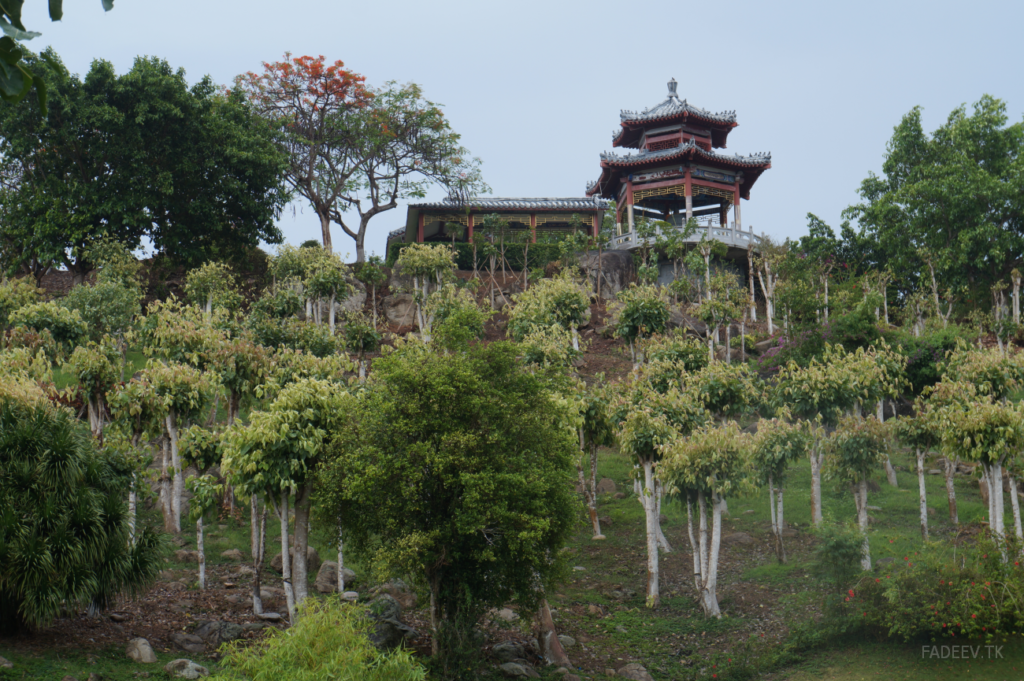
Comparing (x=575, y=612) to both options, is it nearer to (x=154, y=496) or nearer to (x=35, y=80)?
(x=154, y=496)

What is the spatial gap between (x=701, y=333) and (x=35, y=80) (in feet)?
121

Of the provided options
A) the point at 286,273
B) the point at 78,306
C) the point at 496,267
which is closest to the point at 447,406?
the point at 78,306

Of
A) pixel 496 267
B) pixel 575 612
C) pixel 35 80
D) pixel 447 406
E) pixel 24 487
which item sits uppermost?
pixel 496 267

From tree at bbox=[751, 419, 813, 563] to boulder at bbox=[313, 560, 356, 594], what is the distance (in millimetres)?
9225

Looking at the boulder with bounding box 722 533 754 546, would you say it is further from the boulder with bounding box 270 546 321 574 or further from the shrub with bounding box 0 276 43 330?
the shrub with bounding box 0 276 43 330

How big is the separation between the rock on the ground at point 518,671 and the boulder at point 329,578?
4464mm

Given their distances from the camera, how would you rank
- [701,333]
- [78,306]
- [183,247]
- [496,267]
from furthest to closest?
[496,267] → [701,333] → [183,247] → [78,306]

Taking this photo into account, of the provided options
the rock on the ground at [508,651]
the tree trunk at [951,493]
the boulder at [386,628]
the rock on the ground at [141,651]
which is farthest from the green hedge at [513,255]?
the rock on the ground at [141,651]

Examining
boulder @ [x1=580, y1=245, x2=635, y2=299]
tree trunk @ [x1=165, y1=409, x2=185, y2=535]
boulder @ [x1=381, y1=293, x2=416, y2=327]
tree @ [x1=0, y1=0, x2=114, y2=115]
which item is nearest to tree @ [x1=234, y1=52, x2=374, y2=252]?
boulder @ [x1=381, y1=293, x2=416, y2=327]

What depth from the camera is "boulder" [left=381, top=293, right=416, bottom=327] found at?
1487 inches

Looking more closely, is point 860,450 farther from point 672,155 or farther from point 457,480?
point 672,155

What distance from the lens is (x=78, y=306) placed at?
24484mm

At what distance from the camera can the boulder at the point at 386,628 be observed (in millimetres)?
13414

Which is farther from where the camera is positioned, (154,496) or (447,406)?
(154,496)
